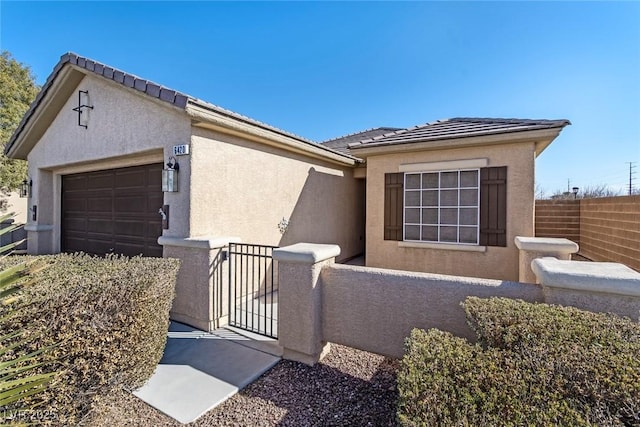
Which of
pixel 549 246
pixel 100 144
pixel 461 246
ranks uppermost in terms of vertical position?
pixel 100 144

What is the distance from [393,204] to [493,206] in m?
2.48

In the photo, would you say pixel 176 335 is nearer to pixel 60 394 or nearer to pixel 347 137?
pixel 60 394

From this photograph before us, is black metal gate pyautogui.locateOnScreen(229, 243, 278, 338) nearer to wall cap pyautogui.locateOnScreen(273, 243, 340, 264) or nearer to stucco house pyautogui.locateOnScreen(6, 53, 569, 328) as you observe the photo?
stucco house pyautogui.locateOnScreen(6, 53, 569, 328)

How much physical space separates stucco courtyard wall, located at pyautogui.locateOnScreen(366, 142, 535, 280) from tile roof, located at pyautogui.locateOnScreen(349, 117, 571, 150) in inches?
17.4

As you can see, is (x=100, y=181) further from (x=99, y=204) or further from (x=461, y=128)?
(x=461, y=128)

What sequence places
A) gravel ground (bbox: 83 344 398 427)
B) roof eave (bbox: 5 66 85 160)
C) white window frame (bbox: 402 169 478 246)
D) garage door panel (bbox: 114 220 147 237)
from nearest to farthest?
1. gravel ground (bbox: 83 344 398 427)
2. garage door panel (bbox: 114 220 147 237)
3. white window frame (bbox: 402 169 478 246)
4. roof eave (bbox: 5 66 85 160)

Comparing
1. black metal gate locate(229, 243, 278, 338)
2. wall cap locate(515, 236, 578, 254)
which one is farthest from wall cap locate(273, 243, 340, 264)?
wall cap locate(515, 236, 578, 254)

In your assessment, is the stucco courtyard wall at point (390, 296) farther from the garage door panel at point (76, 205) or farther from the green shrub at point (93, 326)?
the garage door panel at point (76, 205)

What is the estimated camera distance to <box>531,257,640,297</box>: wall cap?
276cm

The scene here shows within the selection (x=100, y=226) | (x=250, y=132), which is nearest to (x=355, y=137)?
(x=250, y=132)

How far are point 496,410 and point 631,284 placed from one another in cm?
225

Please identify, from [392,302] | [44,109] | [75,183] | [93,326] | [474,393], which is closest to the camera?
[474,393]

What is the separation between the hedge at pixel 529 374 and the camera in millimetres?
1728

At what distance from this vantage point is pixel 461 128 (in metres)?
7.54
